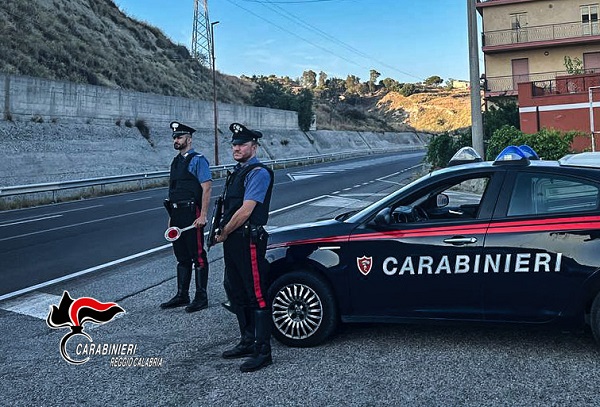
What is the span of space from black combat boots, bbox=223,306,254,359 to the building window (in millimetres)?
35805

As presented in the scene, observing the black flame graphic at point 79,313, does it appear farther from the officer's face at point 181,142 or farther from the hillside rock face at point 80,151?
the hillside rock face at point 80,151

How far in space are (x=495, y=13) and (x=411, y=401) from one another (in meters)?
36.4

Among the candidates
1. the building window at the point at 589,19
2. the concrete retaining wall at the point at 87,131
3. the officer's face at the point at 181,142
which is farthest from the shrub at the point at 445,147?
the building window at the point at 589,19

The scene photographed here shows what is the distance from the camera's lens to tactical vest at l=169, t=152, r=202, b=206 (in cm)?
562

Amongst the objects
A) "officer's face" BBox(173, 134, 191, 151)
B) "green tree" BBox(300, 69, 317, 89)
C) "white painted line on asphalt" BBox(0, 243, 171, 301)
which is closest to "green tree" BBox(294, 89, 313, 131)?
"white painted line on asphalt" BBox(0, 243, 171, 301)

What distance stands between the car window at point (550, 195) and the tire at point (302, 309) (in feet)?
5.16

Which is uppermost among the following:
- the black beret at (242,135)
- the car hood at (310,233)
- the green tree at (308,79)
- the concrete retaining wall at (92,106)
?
the green tree at (308,79)

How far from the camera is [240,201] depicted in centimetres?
410

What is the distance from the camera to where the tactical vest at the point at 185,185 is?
5.62 meters

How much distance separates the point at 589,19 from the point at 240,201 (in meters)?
36.7

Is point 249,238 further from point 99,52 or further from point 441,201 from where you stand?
point 99,52

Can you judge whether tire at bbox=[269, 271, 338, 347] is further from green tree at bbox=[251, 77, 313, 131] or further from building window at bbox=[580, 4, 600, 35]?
green tree at bbox=[251, 77, 313, 131]

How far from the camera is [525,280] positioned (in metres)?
3.93

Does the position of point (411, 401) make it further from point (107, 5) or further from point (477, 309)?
point (107, 5)
